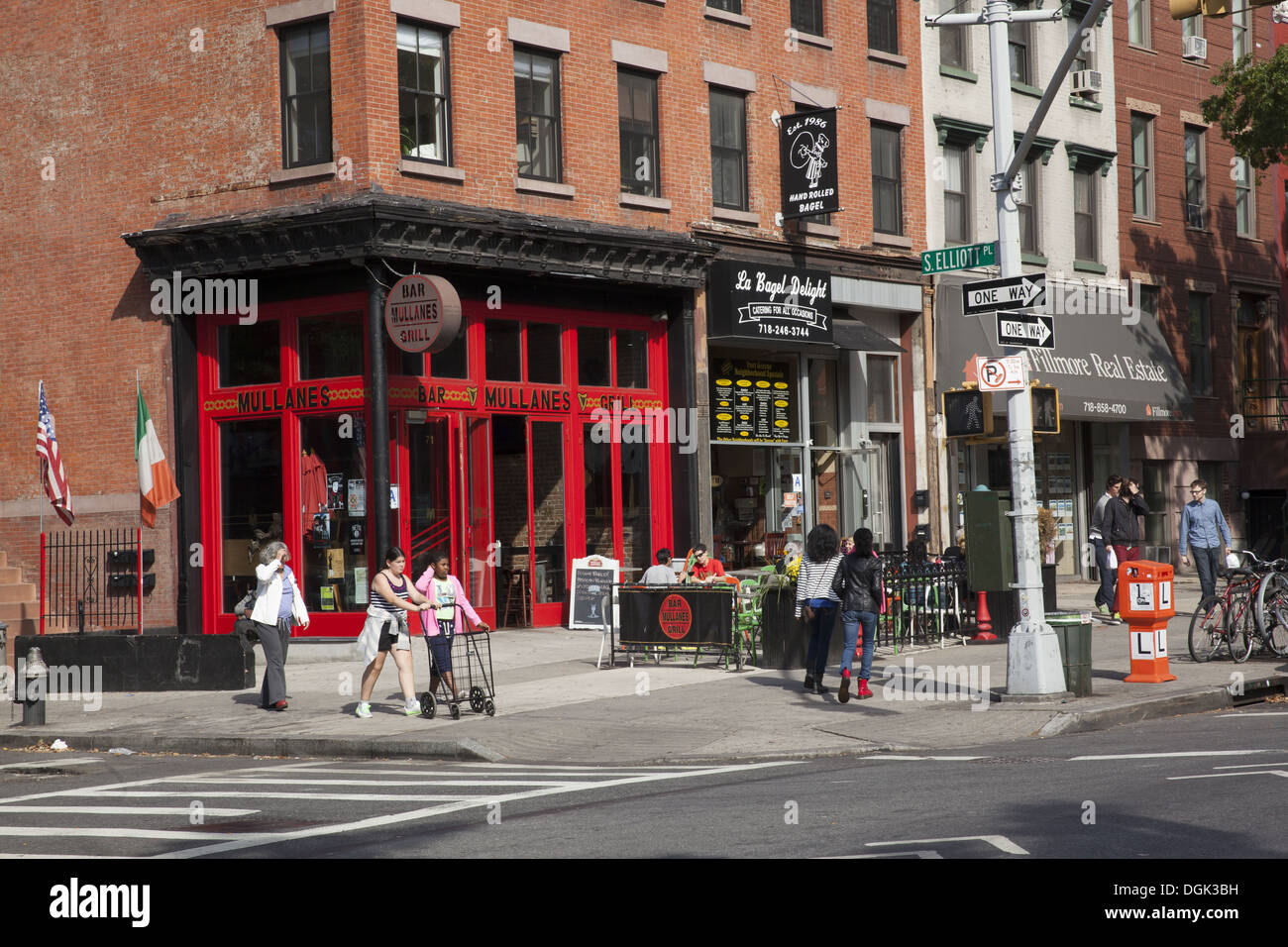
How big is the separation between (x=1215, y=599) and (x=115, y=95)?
16.2 metres

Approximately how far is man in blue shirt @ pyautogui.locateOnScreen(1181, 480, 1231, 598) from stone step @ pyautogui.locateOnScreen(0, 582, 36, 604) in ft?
53.2

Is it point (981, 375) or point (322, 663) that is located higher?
point (981, 375)

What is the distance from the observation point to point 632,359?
76.1 feet

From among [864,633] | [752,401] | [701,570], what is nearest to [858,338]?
[752,401]

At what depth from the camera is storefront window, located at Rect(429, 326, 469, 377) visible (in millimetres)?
20438

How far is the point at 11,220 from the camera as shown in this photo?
22578 mm

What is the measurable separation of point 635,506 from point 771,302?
394 cm

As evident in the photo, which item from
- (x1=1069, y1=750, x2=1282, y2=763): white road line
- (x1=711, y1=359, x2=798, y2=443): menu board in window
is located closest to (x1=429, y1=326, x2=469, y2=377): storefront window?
(x1=711, y1=359, x2=798, y2=443): menu board in window

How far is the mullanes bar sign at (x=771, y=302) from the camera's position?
2345 centimetres

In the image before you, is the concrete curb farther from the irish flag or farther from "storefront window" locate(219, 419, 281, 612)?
"storefront window" locate(219, 419, 281, 612)

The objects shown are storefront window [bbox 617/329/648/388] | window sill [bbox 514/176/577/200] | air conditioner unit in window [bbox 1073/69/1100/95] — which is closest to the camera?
window sill [bbox 514/176/577/200]

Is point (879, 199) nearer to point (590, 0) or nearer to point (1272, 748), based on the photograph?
point (590, 0)
